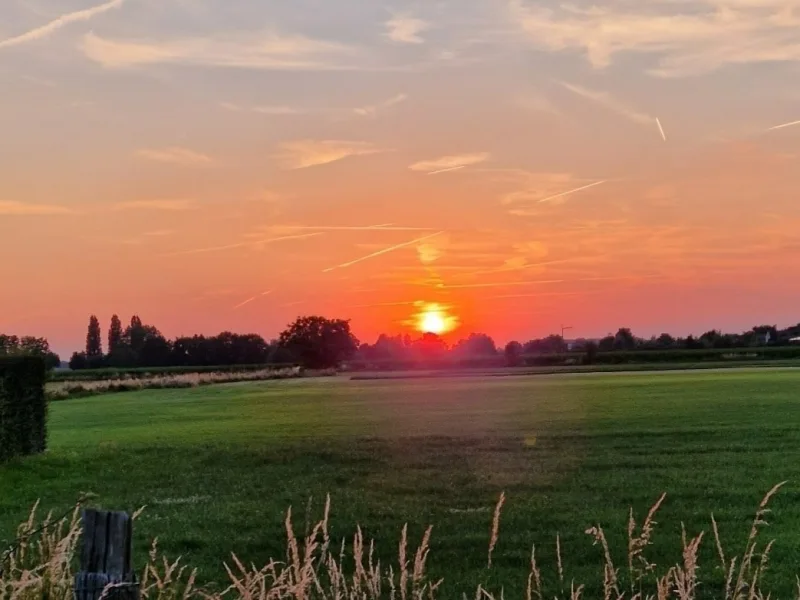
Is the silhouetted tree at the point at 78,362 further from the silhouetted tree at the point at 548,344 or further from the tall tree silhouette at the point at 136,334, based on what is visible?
the silhouetted tree at the point at 548,344

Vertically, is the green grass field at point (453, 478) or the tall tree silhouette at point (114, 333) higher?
the tall tree silhouette at point (114, 333)

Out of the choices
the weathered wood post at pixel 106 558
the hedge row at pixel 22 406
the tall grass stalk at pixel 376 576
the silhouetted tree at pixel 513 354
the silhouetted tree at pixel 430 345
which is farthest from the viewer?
the silhouetted tree at pixel 430 345

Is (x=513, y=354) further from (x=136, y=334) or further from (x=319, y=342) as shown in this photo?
(x=136, y=334)

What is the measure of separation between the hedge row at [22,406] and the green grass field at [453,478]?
0.75 m

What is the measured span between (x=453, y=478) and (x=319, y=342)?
105152mm

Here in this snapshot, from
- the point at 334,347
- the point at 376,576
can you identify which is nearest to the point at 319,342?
the point at 334,347

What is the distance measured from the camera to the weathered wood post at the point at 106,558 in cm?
339

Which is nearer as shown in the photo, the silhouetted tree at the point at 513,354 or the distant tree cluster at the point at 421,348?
the silhouetted tree at the point at 513,354

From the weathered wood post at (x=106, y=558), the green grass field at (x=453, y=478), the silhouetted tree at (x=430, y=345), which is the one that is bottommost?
the green grass field at (x=453, y=478)

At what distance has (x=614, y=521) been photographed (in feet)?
34.6

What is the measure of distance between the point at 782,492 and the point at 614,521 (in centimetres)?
325

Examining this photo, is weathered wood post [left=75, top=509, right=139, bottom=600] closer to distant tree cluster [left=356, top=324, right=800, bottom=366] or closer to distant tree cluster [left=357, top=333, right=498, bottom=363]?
distant tree cluster [left=356, top=324, right=800, bottom=366]

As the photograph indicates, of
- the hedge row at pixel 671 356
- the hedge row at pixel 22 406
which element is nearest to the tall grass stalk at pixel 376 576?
the hedge row at pixel 22 406

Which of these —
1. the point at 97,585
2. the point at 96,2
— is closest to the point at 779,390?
the point at 96,2
